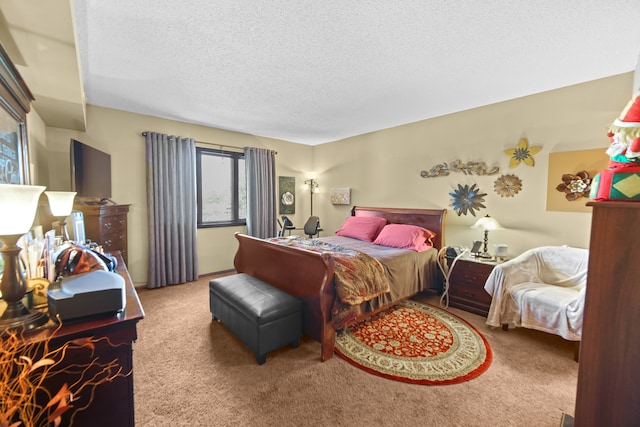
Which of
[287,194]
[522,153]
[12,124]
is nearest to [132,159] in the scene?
[12,124]

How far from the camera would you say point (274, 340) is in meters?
2.20

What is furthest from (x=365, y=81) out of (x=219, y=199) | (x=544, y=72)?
(x=219, y=199)

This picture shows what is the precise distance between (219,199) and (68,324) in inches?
153

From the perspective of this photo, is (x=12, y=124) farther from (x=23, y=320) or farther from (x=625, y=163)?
(x=625, y=163)

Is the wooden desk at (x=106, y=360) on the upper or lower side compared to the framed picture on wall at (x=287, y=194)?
lower

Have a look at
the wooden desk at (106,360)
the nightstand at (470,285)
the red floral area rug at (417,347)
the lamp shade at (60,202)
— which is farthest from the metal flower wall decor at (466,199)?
the lamp shade at (60,202)

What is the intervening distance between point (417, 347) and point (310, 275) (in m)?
1.18

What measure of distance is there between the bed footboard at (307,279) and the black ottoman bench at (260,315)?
0.10 metres

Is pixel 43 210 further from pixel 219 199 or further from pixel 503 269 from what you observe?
pixel 503 269

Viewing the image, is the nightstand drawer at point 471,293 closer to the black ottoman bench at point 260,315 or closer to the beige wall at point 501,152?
the beige wall at point 501,152

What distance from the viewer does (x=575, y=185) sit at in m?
2.74

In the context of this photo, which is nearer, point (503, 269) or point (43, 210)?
point (43, 210)

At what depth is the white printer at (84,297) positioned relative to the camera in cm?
99

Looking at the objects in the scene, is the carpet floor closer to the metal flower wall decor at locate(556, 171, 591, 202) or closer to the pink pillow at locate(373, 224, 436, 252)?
the pink pillow at locate(373, 224, 436, 252)
